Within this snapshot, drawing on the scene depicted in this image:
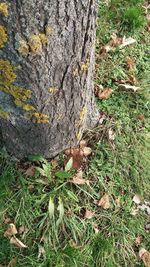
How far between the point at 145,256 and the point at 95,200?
19.5 inches

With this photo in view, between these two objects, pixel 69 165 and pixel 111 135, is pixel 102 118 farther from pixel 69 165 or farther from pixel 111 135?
pixel 69 165

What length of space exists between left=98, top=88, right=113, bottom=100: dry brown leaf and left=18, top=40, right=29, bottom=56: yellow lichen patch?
4.16 feet

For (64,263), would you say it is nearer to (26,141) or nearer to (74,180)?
(74,180)

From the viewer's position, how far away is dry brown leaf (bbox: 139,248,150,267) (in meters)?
2.70

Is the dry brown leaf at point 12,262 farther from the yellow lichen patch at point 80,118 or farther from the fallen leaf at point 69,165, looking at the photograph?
the yellow lichen patch at point 80,118

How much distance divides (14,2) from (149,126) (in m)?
1.74

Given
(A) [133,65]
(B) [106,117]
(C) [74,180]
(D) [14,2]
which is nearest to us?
(D) [14,2]

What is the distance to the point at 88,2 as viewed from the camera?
1.83m

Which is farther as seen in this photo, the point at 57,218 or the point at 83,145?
the point at 83,145

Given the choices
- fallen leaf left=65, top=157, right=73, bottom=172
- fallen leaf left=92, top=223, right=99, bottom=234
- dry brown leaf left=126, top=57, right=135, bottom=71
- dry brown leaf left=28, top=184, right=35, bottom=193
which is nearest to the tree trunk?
fallen leaf left=65, top=157, right=73, bottom=172

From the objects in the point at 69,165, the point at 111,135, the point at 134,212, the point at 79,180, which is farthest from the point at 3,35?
the point at 134,212

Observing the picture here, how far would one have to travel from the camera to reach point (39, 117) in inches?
89.9

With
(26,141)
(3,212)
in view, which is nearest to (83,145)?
(26,141)

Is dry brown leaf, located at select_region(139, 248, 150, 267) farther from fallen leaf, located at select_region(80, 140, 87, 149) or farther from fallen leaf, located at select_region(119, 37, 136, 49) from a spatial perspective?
fallen leaf, located at select_region(119, 37, 136, 49)
